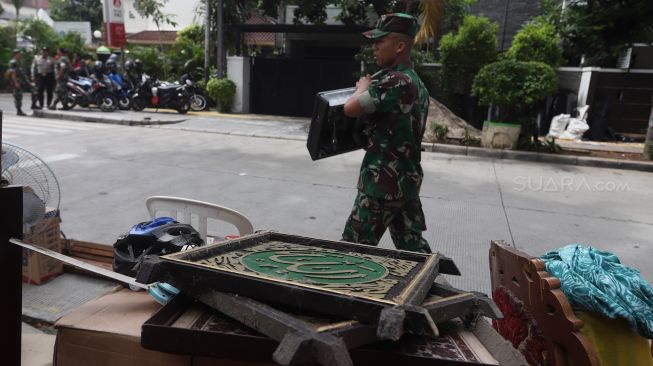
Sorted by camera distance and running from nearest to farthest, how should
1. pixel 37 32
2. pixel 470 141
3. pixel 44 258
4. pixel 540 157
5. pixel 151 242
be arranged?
1. pixel 151 242
2. pixel 44 258
3. pixel 540 157
4. pixel 470 141
5. pixel 37 32

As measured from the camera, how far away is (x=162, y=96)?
14875 mm

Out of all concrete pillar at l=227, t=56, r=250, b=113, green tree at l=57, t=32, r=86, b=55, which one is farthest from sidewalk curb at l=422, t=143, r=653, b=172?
green tree at l=57, t=32, r=86, b=55

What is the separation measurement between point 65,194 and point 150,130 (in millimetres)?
6074

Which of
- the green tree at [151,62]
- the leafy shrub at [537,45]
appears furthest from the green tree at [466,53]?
the green tree at [151,62]

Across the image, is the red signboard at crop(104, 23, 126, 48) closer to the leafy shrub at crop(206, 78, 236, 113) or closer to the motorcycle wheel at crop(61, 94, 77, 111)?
the motorcycle wheel at crop(61, 94, 77, 111)

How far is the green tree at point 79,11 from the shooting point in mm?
44344

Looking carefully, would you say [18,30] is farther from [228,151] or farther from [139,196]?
[139,196]

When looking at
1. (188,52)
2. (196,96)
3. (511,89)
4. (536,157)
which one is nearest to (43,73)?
(196,96)

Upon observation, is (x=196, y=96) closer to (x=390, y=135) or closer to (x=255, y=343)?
(x=390, y=135)

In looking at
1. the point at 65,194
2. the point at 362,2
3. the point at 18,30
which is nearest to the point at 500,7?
the point at 362,2

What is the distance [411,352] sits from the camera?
1.16 meters

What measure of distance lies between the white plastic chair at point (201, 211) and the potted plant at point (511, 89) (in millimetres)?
8206

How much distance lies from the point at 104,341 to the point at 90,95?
1435 cm

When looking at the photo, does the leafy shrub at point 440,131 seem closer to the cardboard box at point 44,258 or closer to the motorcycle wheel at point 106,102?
the cardboard box at point 44,258
